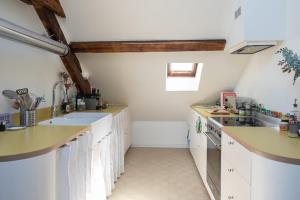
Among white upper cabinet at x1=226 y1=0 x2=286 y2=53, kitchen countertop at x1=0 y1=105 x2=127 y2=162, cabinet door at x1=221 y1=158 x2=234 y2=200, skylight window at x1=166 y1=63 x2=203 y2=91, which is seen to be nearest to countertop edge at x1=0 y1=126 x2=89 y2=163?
kitchen countertop at x1=0 y1=105 x2=127 y2=162

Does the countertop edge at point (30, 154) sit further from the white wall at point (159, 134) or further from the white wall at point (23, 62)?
the white wall at point (159, 134)

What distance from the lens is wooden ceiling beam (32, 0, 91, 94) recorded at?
8.04 ft

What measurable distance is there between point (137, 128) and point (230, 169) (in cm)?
293

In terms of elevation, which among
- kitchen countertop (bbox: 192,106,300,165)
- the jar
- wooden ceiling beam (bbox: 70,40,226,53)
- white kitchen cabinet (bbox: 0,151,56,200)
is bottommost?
white kitchen cabinet (bbox: 0,151,56,200)

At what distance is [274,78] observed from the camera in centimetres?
245

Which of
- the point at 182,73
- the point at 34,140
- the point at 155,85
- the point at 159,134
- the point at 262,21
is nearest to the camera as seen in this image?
the point at 34,140

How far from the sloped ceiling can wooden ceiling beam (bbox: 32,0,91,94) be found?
172 millimetres

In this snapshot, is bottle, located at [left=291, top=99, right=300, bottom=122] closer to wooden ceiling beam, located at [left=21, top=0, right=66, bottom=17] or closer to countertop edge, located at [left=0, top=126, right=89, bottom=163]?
countertop edge, located at [left=0, top=126, right=89, bottom=163]

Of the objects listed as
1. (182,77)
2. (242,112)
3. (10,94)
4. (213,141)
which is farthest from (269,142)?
(182,77)

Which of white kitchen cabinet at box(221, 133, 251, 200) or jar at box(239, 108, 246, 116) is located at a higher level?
jar at box(239, 108, 246, 116)

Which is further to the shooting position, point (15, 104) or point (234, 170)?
point (15, 104)

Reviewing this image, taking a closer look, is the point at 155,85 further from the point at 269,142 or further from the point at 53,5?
the point at 269,142

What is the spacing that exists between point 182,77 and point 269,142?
262 centimetres

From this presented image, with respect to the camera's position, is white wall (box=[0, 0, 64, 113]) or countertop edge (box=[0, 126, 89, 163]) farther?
white wall (box=[0, 0, 64, 113])
